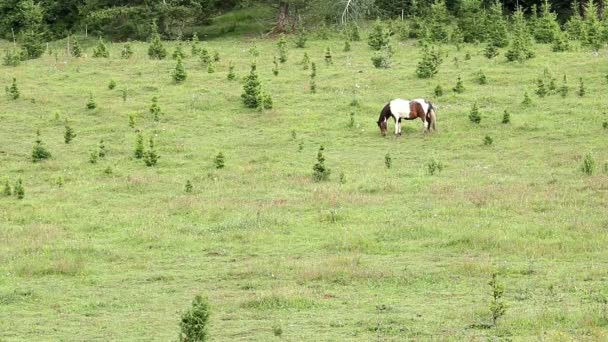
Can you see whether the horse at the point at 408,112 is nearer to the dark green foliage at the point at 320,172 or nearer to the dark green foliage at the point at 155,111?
the dark green foliage at the point at 320,172

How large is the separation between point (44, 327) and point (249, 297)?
10.5 feet

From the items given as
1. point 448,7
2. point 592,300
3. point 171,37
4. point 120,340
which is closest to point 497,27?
point 448,7

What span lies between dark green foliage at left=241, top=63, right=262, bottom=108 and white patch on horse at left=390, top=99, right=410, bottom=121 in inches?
200

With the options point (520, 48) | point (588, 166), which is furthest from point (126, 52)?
point (588, 166)

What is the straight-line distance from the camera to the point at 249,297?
17172mm

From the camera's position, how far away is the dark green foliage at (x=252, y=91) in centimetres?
3578

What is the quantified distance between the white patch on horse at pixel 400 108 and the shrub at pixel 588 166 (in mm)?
6877

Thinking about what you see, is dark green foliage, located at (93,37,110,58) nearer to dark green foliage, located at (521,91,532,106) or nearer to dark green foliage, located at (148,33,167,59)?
dark green foliage, located at (148,33,167,59)

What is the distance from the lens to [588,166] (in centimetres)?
2709

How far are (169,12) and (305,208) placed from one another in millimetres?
28717

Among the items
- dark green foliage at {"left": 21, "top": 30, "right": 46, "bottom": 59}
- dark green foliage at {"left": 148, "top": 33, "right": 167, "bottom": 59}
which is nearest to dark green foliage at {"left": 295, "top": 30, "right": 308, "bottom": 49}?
dark green foliage at {"left": 148, "top": 33, "right": 167, "bottom": 59}

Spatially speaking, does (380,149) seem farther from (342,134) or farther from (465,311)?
(465,311)

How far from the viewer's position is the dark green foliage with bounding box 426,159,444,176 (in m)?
28.0

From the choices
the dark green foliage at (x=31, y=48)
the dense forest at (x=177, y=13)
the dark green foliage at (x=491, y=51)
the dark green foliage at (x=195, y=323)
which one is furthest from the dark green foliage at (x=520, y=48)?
the dark green foliage at (x=195, y=323)
